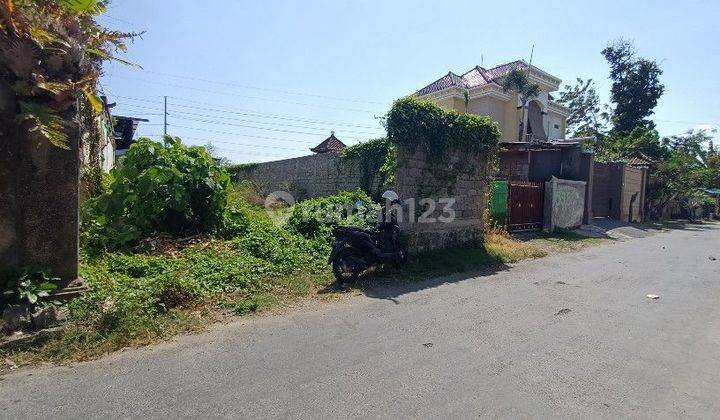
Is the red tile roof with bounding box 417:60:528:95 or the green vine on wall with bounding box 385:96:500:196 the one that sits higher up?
the red tile roof with bounding box 417:60:528:95

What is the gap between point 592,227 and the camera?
55.9 ft

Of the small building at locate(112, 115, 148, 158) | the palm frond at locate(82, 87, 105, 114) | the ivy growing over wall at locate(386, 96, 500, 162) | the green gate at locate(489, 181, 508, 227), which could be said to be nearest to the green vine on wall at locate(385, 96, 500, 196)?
the ivy growing over wall at locate(386, 96, 500, 162)

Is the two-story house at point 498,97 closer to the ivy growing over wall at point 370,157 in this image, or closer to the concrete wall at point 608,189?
the concrete wall at point 608,189

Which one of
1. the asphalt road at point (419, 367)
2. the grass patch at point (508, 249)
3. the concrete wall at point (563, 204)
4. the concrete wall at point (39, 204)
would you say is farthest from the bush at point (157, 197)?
the concrete wall at point (563, 204)

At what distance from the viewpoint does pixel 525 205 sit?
562 inches

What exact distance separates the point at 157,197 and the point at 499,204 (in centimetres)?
1007

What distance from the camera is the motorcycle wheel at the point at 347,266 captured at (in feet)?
21.9

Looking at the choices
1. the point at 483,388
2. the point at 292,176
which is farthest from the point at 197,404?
the point at 292,176

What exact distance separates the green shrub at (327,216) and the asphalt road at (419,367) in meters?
3.34

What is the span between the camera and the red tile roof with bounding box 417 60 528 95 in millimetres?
27609

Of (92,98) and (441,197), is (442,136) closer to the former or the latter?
(441,197)

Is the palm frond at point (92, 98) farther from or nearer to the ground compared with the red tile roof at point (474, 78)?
nearer to the ground

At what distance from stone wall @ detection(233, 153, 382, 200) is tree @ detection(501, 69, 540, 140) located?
51.5 ft

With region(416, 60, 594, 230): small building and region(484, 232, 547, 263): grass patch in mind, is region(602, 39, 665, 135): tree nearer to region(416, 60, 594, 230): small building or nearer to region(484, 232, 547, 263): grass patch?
region(416, 60, 594, 230): small building
